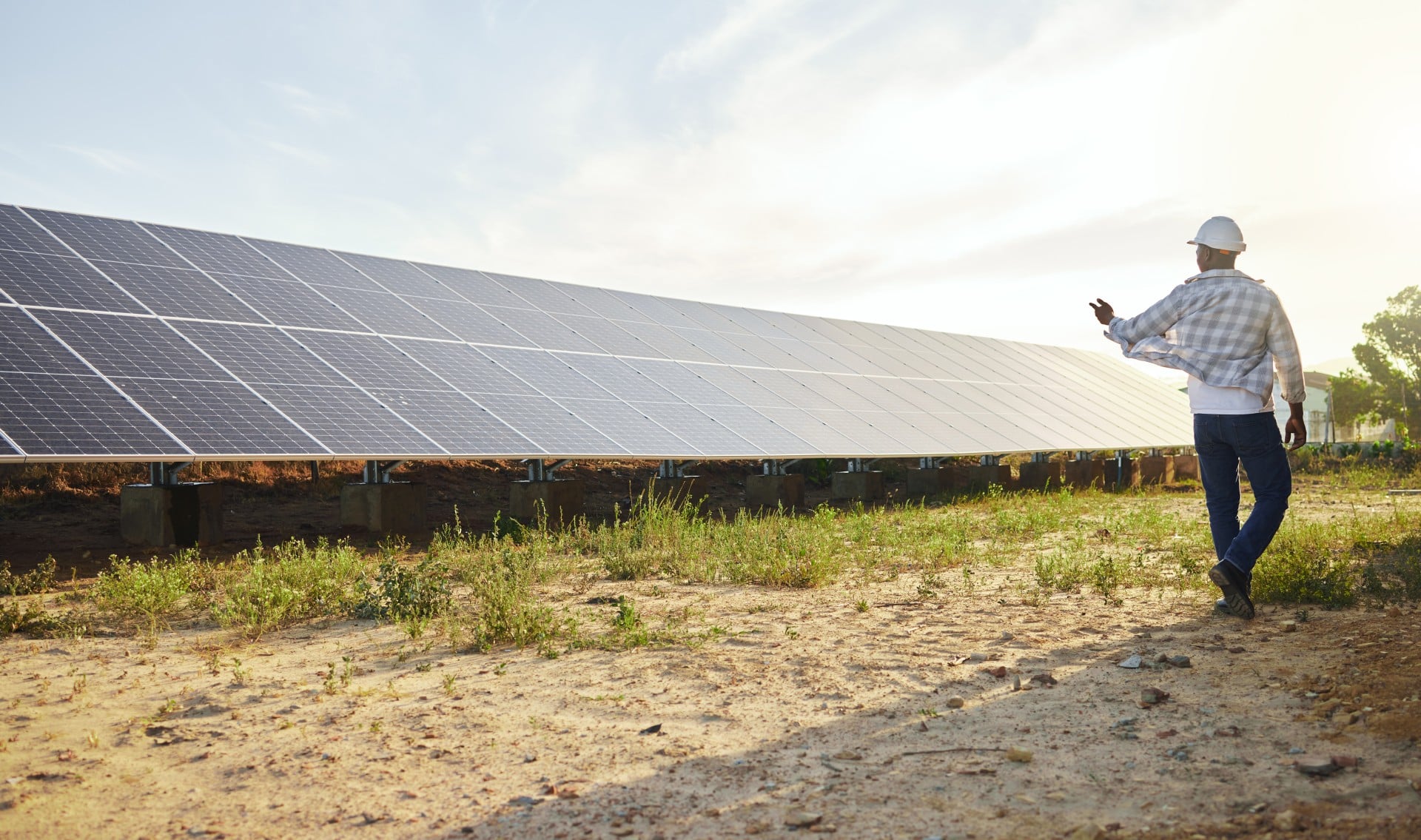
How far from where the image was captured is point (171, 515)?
32.2 feet

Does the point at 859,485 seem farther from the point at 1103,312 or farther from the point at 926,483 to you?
the point at 1103,312

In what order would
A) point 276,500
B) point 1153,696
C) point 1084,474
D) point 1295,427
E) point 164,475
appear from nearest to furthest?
point 1153,696
point 1295,427
point 164,475
point 276,500
point 1084,474

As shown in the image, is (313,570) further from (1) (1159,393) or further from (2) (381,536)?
(1) (1159,393)

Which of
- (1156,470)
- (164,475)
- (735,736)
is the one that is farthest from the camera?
(1156,470)

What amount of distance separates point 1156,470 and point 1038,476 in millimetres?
5211

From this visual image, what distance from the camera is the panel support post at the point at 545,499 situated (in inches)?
472

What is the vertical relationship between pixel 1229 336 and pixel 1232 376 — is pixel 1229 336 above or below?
above

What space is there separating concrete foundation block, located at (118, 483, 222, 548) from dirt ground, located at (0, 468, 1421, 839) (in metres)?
4.10

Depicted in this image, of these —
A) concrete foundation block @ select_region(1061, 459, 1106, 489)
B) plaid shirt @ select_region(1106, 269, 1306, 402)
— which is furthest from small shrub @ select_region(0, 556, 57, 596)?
concrete foundation block @ select_region(1061, 459, 1106, 489)

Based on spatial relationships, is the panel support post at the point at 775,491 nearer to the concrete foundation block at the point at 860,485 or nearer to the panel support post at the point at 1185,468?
the concrete foundation block at the point at 860,485

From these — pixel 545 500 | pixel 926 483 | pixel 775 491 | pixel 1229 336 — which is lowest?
pixel 926 483

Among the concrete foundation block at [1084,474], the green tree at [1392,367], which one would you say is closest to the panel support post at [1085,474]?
the concrete foundation block at [1084,474]

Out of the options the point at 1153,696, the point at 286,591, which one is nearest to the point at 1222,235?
the point at 1153,696

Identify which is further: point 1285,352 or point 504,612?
point 504,612
